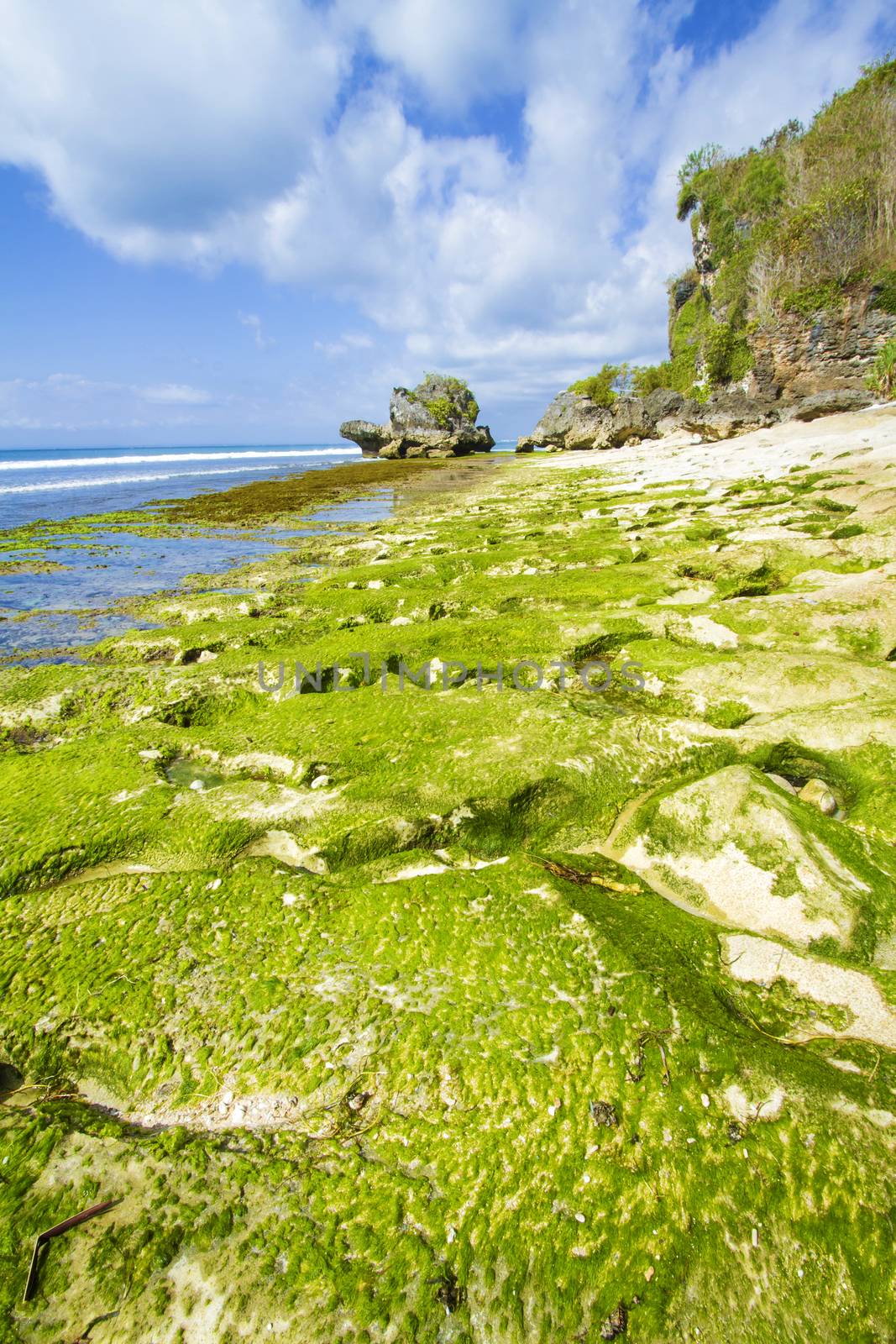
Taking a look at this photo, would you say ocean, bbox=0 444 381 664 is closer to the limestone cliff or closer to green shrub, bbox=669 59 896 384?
the limestone cliff

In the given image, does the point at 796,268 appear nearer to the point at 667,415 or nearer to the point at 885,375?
the point at 885,375

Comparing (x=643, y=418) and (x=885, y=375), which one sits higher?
(x=885, y=375)

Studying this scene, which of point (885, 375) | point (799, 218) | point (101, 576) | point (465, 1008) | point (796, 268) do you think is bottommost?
point (101, 576)

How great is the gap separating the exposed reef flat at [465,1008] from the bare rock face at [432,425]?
94.2m

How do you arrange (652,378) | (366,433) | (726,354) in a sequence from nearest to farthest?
(726,354) → (652,378) → (366,433)

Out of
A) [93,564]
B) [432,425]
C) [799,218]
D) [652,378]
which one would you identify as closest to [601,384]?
[652,378]

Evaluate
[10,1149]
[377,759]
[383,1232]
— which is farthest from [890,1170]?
[377,759]

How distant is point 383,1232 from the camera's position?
95.9 inches

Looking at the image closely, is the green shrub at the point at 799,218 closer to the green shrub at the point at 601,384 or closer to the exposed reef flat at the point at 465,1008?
the green shrub at the point at 601,384

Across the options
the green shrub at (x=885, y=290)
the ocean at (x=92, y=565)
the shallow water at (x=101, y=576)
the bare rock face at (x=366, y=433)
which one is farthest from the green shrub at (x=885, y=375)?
the bare rock face at (x=366, y=433)

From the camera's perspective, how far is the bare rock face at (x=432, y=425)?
309 ft

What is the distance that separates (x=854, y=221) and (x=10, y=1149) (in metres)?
61.8

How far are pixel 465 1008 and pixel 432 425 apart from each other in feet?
330

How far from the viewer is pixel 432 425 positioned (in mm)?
94562
